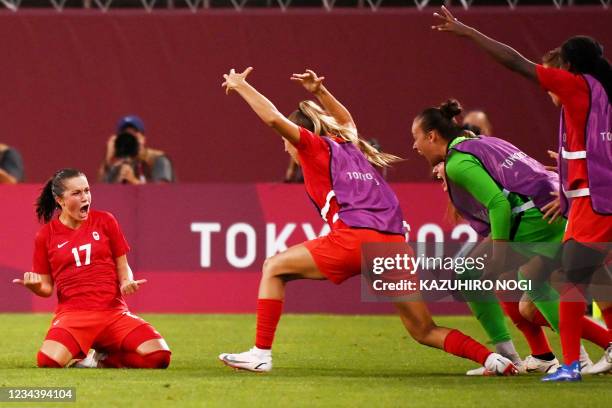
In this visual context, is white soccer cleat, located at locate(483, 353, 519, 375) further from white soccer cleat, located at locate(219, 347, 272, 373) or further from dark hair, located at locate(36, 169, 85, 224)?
dark hair, located at locate(36, 169, 85, 224)

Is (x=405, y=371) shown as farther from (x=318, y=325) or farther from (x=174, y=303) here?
(x=174, y=303)

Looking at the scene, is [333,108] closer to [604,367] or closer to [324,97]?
[324,97]

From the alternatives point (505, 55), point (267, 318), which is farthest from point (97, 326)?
point (505, 55)

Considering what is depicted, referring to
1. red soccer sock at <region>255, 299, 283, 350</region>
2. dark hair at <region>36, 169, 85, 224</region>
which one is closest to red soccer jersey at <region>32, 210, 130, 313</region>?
dark hair at <region>36, 169, 85, 224</region>

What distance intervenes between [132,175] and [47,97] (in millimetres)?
3334

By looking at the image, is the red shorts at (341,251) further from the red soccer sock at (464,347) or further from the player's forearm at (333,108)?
the player's forearm at (333,108)

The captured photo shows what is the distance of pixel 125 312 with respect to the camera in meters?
9.39

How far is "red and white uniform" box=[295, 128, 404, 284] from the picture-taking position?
8.51 metres

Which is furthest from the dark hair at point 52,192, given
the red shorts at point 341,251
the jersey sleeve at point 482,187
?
the jersey sleeve at point 482,187

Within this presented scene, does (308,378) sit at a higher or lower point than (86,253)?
lower

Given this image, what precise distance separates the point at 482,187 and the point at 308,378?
1.54 meters

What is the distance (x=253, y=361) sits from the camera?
8648mm

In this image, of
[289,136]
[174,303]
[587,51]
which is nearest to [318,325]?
[174,303]

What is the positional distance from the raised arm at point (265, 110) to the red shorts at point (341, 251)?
632mm
